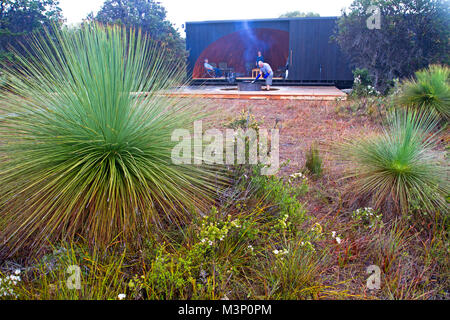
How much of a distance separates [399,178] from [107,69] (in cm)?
228

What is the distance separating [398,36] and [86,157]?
923cm

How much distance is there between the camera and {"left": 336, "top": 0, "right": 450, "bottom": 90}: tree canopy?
8242 millimetres

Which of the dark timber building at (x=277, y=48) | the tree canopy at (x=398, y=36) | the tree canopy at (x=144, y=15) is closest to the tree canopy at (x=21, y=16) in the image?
the tree canopy at (x=144, y=15)

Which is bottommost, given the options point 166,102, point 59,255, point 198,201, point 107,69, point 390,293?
point 390,293

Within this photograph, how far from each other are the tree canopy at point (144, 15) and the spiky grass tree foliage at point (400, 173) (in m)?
11.7

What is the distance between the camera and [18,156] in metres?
1.89

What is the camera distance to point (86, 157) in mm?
1791

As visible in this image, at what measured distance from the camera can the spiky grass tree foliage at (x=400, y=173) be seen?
238cm

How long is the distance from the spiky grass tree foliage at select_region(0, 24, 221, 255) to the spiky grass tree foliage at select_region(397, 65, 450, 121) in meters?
4.22

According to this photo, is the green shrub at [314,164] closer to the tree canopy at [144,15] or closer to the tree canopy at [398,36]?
the tree canopy at [398,36]

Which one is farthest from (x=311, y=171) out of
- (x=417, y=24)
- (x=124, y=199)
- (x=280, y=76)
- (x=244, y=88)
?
(x=280, y=76)

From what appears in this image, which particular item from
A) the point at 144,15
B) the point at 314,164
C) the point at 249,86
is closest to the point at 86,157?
the point at 314,164

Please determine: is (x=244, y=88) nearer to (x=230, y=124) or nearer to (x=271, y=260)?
(x=230, y=124)

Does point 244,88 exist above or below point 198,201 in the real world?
above
